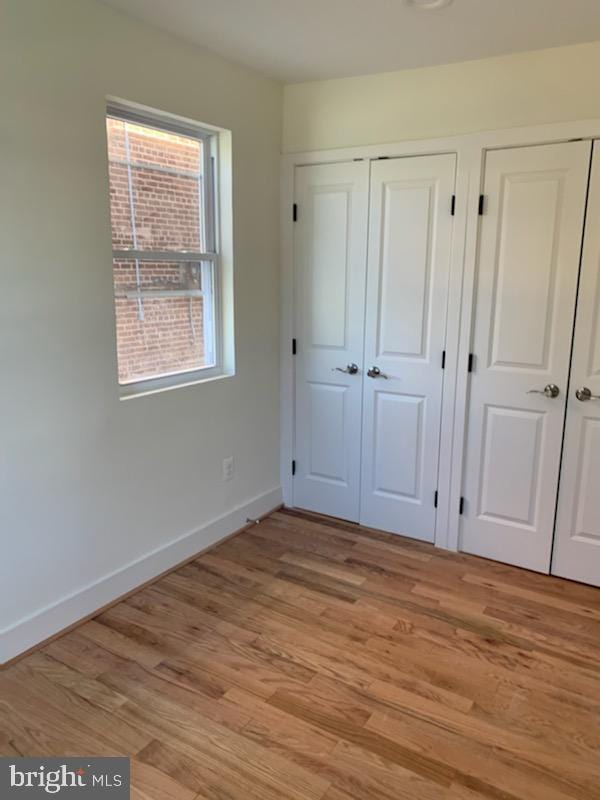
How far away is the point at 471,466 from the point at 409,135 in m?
1.75

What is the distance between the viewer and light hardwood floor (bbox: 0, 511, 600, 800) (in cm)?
181

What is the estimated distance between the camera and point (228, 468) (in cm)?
332

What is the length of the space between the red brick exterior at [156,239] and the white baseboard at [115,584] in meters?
0.88

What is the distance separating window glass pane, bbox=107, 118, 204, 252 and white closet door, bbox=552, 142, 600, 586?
1894 millimetres

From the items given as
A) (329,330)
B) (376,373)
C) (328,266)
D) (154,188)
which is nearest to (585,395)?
(376,373)

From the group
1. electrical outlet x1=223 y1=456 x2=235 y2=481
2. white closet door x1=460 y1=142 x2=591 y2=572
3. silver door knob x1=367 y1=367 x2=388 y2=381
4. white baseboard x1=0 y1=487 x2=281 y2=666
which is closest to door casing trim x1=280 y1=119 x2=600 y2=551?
white closet door x1=460 y1=142 x2=591 y2=572

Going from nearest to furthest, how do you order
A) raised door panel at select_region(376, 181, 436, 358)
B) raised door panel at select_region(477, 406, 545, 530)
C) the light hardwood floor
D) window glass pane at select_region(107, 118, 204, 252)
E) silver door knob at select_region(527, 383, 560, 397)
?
the light hardwood floor
window glass pane at select_region(107, 118, 204, 252)
silver door knob at select_region(527, 383, 560, 397)
raised door panel at select_region(477, 406, 545, 530)
raised door panel at select_region(376, 181, 436, 358)

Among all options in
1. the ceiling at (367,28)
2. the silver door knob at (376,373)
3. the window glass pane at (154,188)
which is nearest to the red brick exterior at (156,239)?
the window glass pane at (154,188)

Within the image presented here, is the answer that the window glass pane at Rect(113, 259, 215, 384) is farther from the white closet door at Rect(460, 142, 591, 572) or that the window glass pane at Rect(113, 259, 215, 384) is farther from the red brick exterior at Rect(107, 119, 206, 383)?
the white closet door at Rect(460, 142, 591, 572)

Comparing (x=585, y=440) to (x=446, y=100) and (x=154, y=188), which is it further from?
(x=154, y=188)

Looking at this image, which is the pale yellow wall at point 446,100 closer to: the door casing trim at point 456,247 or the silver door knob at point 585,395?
the door casing trim at point 456,247

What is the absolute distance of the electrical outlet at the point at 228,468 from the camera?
330 centimetres

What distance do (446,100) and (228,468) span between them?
222cm

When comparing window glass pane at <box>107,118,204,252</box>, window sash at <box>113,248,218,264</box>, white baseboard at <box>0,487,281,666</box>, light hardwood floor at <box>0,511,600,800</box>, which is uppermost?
window glass pane at <box>107,118,204,252</box>
